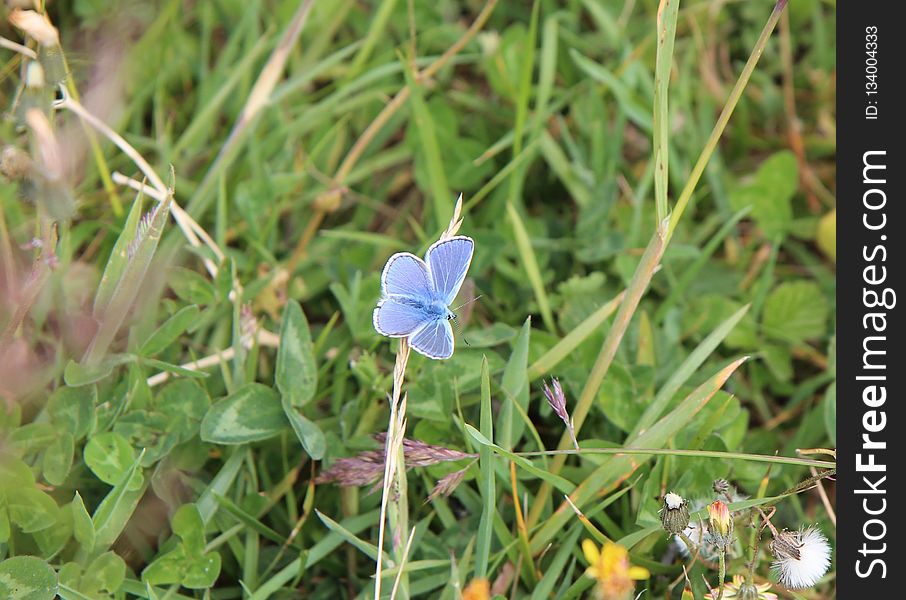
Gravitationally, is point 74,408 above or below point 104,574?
above

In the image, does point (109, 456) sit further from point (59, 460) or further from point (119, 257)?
point (119, 257)

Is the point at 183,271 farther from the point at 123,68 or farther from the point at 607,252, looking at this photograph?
the point at 607,252

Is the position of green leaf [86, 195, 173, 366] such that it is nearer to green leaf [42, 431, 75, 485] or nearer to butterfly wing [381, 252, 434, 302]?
green leaf [42, 431, 75, 485]

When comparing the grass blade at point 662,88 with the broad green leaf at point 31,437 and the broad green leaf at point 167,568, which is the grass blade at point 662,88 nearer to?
the broad green leaf at point 167,568

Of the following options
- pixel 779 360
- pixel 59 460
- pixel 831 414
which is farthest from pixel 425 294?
pixel 779 360
